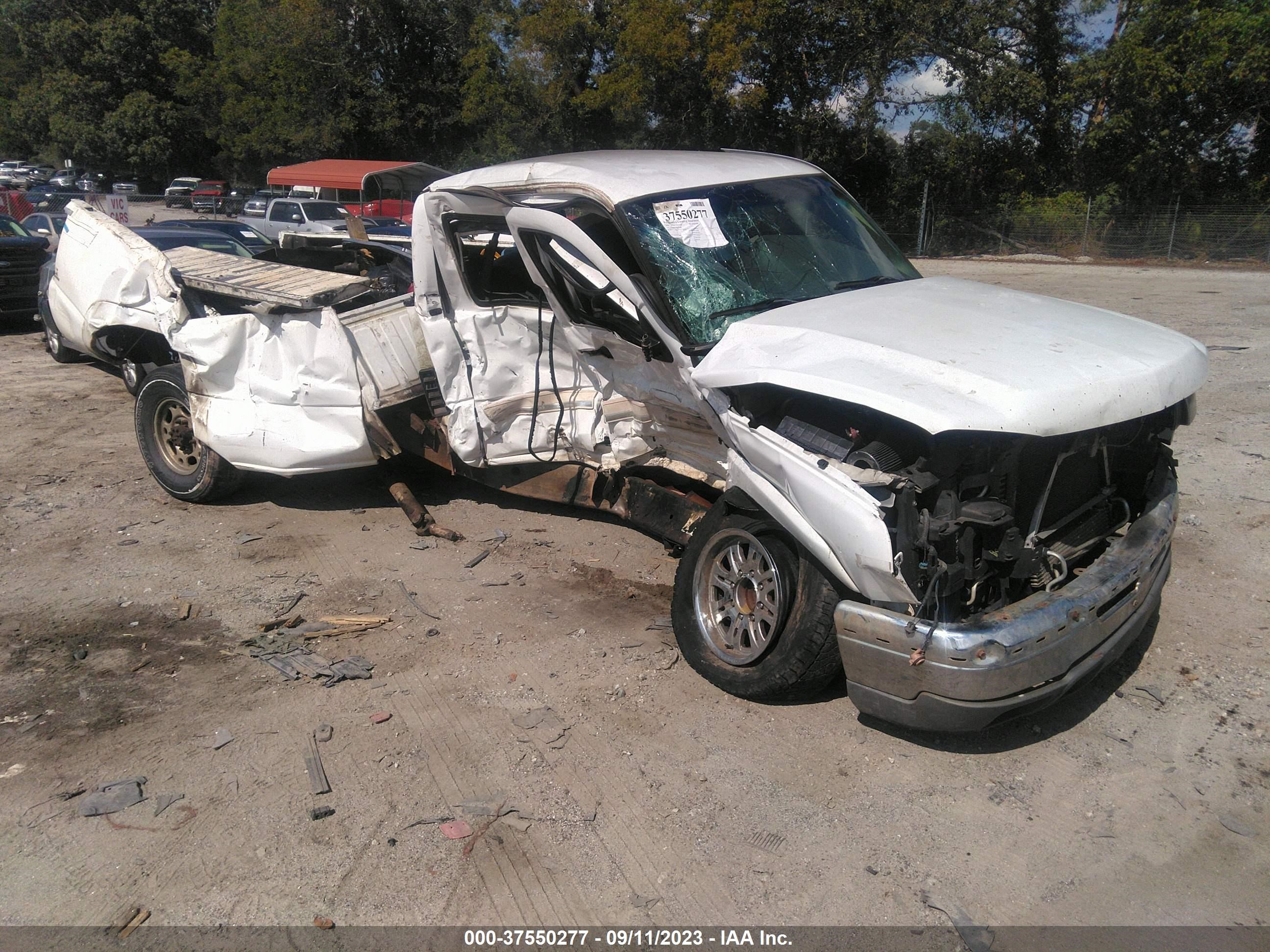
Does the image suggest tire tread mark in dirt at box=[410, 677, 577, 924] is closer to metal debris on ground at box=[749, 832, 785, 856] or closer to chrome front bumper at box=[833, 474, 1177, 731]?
metal debris on ground at box=[749, 832, 785, 856]

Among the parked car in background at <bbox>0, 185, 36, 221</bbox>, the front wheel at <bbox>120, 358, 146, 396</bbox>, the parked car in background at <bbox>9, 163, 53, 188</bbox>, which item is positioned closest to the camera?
the front wheel at <bbox>120, 358, 146, 396</bbox>

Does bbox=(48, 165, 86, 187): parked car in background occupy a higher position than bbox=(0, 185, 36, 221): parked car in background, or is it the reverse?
bbox=(48, 165, 86, 187): parked car in background

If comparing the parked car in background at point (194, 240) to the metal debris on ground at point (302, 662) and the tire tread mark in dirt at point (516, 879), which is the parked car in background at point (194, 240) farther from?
the tire tread mark in dirt at point (516, 879)

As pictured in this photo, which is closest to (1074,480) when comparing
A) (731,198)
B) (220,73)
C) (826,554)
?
(826,554)

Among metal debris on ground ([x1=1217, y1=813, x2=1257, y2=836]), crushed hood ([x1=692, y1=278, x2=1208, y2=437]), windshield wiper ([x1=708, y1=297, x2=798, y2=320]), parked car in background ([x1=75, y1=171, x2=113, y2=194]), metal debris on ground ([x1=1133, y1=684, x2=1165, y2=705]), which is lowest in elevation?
metal debris on ground ([x1=1217, y1=813, x2=1257, y2=836])

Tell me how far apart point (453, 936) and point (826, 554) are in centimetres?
178

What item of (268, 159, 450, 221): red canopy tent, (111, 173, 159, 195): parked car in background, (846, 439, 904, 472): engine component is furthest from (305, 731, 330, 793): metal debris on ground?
(111, 173, 159, 195): parked car in background

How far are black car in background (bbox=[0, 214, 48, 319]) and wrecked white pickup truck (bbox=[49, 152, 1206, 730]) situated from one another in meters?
7.82

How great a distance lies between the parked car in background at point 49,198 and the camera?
28953 mm

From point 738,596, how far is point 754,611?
0.11 metres

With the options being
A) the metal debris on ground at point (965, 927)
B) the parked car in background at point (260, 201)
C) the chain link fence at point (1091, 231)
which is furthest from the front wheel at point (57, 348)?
the chain link fence at point (1091, 231)

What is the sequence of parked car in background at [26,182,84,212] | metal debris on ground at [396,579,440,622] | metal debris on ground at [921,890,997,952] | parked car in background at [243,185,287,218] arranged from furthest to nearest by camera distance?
parked car in background at [243,185,287,218] → parked car in background at [26,182,84,212] → metal debris on ground at [396,579,440,622] → metal debris on ground at [921,890,997,952]

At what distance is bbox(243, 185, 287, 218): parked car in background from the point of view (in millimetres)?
35531

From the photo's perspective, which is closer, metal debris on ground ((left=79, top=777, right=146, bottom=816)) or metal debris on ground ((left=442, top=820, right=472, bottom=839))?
metal debris on ground ((left=442, top=820, right=472, bottom=839))
